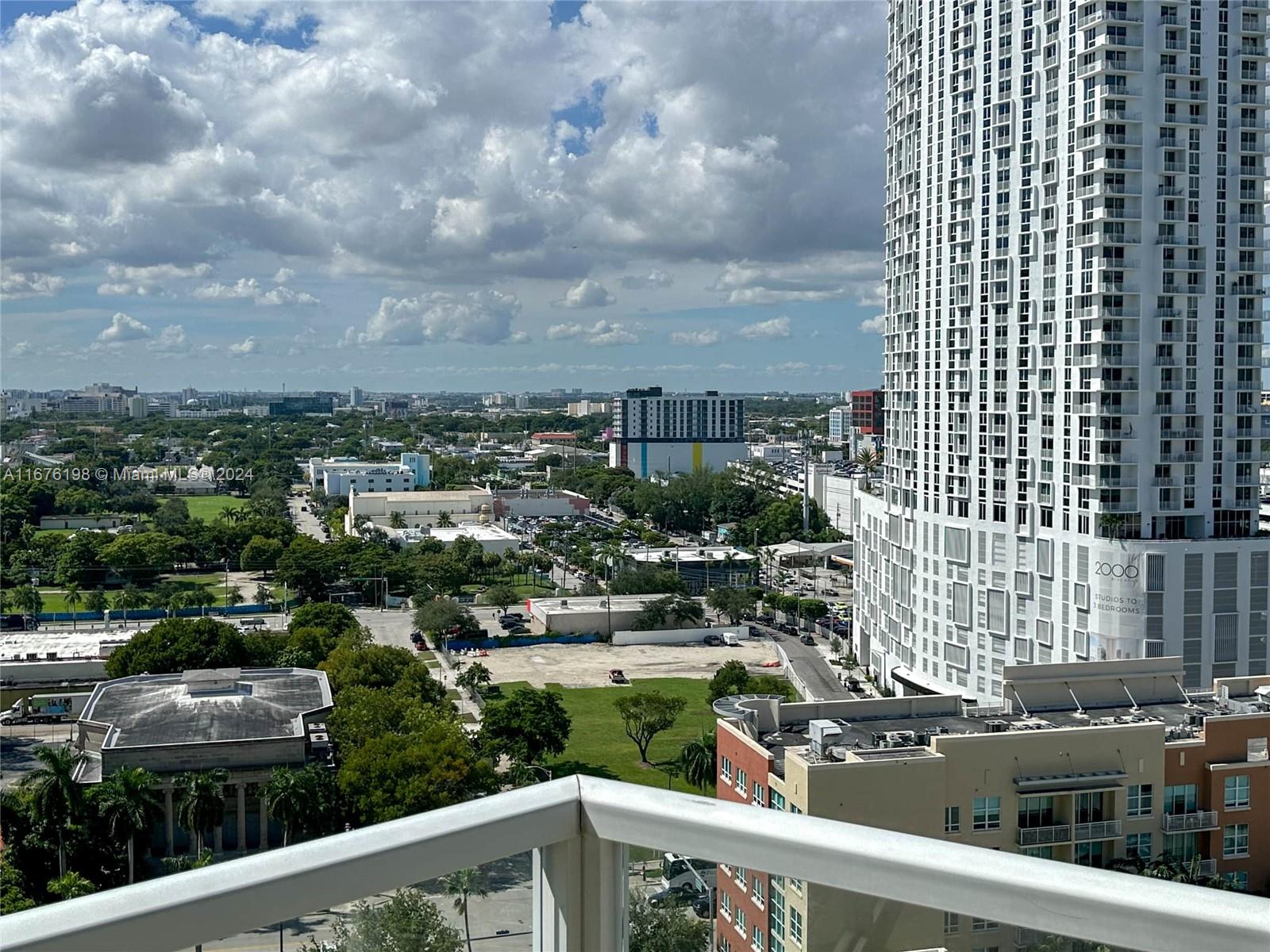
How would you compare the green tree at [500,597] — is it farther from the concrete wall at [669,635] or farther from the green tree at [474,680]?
the green tree at [474,680]

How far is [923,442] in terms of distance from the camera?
32.0 feet

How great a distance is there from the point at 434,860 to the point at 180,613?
46.3ft

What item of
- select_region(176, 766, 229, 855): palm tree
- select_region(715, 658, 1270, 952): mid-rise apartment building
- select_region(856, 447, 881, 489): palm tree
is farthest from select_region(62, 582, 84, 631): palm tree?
select_region(715, 658, 1270, 952): mid-rise apartment building

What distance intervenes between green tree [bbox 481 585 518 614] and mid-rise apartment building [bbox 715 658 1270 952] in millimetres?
9544

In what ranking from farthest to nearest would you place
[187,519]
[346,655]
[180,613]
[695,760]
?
1. [187,519]
2. [180,613]
3. [346,655]
4. [695,760]

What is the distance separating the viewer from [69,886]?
16.8ft

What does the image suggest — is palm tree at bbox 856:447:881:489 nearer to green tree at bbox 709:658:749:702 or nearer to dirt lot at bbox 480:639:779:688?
dirt lot at bbox 480:639:779:688

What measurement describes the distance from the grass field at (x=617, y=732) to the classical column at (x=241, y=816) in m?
2.00

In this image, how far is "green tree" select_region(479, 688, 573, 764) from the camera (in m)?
7.73

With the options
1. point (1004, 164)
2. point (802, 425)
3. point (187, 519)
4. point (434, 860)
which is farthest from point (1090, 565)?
point (802, 425)

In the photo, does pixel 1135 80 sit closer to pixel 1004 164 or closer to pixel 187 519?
pixel 1004 164

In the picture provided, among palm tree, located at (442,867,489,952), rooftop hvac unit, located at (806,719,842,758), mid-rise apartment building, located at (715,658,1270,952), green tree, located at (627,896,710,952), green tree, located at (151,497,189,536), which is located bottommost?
green tree, located at (151,497,189,536)

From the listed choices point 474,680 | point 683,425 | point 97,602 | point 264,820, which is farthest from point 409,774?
point 683,425

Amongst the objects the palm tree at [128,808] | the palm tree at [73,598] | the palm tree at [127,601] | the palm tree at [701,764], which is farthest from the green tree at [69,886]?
the palm tree at [73,598]
